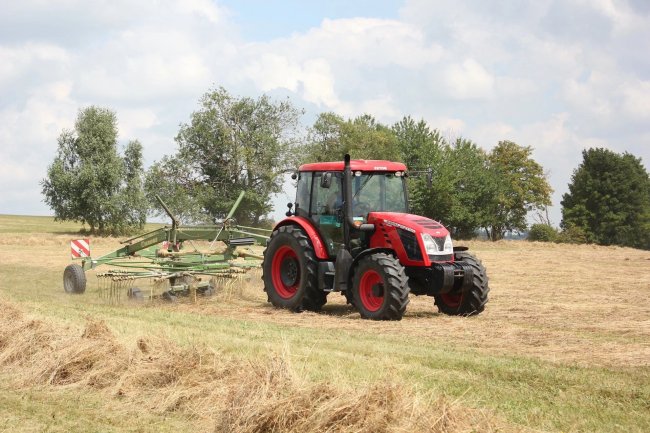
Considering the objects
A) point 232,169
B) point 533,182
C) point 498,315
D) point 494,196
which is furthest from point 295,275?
point 533,182

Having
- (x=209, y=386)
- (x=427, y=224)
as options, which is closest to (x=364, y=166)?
(x=427, y=224)

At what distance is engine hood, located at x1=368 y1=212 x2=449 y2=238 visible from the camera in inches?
470

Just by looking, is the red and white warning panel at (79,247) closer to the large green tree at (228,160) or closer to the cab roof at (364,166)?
the cab roof at (364,166)

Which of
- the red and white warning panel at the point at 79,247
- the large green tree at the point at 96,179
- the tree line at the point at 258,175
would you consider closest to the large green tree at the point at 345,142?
the tree line at the point at 258,175

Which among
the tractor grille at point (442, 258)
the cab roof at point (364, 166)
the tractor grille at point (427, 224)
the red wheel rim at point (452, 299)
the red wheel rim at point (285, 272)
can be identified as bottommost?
the red wheel rim at point (452, 299)

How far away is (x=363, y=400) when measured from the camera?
16.2 feet

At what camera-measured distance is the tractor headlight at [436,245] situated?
11867mm

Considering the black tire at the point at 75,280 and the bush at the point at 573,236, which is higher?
the bush at the point at 573,236

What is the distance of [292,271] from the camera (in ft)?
44.9

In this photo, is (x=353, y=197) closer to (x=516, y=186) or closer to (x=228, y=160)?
(x=228, y=160)

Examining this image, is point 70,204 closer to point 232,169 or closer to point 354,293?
point 232,169

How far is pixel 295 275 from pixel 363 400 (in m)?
8.67

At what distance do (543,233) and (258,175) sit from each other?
21.7m

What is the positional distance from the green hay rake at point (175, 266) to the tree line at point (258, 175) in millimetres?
27280
